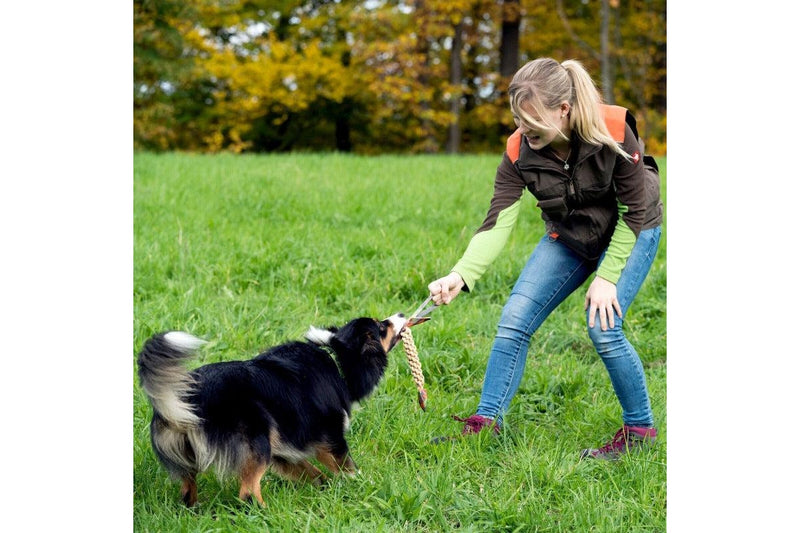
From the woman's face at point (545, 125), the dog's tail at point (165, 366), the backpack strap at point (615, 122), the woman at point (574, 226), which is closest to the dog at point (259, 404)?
the dog's tail at point (165, 366)

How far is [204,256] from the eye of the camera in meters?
5.64

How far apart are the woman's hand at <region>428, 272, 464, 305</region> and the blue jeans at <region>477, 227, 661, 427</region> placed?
30 cm

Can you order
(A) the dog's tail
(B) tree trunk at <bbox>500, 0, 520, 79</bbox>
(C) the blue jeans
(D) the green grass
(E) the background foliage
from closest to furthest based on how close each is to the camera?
1. (A) the dog's tail
2. (D) the green grass
3. (C) the blue jeans
4. (E) the background foliage
5. (B) tree trunk at <bbox>500, 0, 520, 79</bbox>

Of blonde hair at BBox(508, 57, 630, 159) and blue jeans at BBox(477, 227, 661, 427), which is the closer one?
blonde hair at BBox(508, 57, 630, 159)

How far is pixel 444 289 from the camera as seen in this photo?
10.5 feet

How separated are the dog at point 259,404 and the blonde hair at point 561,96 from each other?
3.86 feet

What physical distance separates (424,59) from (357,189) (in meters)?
10.1

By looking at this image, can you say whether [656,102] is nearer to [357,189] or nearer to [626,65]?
[626,65]

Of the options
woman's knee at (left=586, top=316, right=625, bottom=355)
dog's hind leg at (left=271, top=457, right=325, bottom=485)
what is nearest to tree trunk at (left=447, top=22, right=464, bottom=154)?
woman's knee at (left=586, top=316, right=625, bottom=355)

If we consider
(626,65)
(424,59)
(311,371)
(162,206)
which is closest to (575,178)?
(311,371)

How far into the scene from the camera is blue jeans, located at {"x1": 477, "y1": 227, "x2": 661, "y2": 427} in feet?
10.6

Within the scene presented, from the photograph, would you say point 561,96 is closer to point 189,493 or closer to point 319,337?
point 319,337

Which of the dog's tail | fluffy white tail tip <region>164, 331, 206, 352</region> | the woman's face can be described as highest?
the woman's face

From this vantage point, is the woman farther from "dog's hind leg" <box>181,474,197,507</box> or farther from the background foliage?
the background foliage
